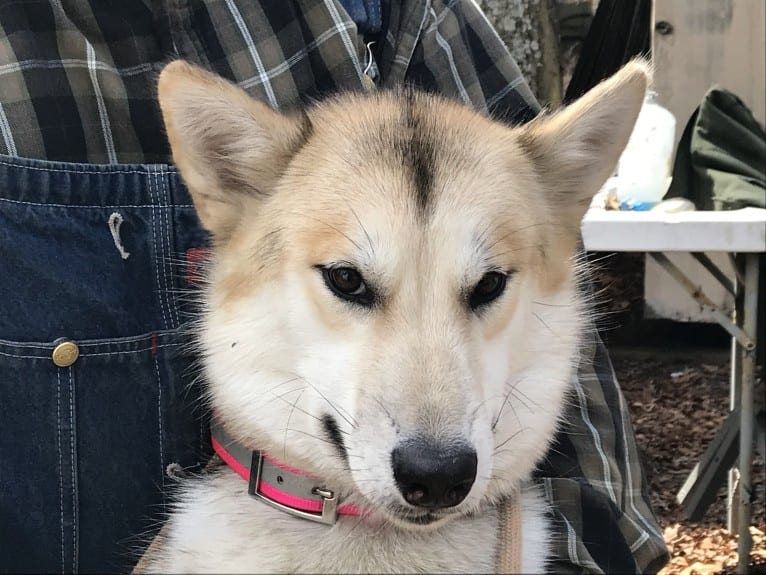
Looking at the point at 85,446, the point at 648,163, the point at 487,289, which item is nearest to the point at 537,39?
the point at 648,163

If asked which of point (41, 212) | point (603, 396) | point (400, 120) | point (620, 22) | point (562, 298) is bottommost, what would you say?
point (603, 396)

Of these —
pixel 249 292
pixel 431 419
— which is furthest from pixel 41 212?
pixel 431 419

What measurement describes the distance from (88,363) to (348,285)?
24.6 inches

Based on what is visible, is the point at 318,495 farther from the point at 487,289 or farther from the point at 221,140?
the point at 221,140

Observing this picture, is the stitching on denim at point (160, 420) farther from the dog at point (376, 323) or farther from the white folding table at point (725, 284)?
the white folding table at point (725, 284)

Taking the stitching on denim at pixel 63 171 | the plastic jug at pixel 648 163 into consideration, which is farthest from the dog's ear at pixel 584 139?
the plastic jug at pixel 648 163

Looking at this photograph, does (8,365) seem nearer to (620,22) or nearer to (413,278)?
(413,278)

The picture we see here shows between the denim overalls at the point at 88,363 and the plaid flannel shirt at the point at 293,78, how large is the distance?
0.47ft

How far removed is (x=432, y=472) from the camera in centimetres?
151

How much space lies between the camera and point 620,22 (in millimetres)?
5340

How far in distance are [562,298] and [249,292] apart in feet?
2.54

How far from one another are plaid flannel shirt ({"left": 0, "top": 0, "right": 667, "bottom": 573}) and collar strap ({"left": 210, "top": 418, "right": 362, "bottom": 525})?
1.77ft

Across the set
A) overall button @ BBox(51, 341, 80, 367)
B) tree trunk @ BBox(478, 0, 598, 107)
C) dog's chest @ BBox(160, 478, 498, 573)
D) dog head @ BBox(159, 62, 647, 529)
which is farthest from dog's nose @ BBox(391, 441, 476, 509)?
tree trunk @ BBox(478, 0, 598, 107)

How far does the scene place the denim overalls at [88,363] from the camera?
72.2 inches
